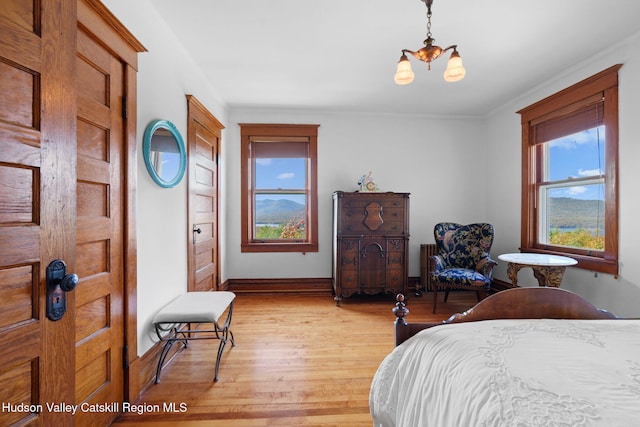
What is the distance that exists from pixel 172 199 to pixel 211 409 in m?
1.52

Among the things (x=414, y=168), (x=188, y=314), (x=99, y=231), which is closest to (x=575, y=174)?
(x=414, y=168)

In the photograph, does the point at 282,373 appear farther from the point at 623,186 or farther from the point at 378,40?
the point at 623,186

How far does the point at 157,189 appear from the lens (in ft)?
6.96

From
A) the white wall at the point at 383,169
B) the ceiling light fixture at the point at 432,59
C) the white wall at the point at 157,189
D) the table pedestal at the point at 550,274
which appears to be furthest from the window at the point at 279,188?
the table pedestal at the point at 550,274

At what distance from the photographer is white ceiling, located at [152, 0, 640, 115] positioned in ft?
6.81

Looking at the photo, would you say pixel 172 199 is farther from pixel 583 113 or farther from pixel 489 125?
pixel 489 125

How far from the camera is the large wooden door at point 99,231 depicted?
1419 millimetres

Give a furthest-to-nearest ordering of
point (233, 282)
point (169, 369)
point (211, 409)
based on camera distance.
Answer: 1. point (233, 282)
2. point (169, 369)
3. point (211, 409)

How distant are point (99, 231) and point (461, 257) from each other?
3657 millimetres

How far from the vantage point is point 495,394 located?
2.55ft

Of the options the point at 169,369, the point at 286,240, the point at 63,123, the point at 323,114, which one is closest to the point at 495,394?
the point at 63,123

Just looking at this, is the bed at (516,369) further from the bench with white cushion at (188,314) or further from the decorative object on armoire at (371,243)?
the decorative object on armoire at (371,243)

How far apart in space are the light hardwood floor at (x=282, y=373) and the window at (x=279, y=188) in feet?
3.73

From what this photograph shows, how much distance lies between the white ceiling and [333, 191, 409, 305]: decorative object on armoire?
4.48 feet
